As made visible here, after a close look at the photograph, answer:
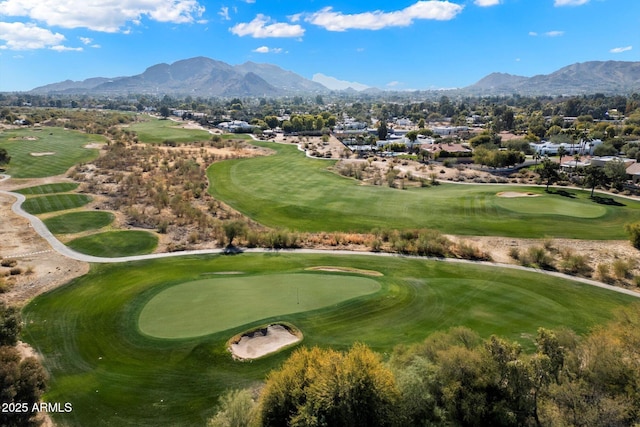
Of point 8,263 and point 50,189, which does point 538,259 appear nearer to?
point 8,263

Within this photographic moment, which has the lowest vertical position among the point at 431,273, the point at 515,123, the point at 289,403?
the point at 431,273

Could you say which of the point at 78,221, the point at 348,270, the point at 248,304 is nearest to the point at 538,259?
the point at 348,270

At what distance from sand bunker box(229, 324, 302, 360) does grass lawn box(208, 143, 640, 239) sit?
2879 centimetres

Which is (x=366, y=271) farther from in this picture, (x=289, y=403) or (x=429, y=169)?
(x=429, y=169)

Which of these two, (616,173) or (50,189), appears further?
(616,173)

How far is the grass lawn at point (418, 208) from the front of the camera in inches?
2117

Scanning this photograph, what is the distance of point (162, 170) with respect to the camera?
86125 mm

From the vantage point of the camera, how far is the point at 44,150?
346 ft

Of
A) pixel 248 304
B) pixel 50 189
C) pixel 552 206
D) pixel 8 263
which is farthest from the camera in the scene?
pixel 50 189

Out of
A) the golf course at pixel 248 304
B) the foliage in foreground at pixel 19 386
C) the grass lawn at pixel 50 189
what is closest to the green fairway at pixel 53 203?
the golf course at pixel 248 304

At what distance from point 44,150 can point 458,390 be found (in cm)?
12566

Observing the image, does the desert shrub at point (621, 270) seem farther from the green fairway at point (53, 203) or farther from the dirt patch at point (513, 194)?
the green fairway at point (53, 203)

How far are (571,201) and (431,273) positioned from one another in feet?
132

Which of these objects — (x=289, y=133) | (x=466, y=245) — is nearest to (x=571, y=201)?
(x=466, y=245)
